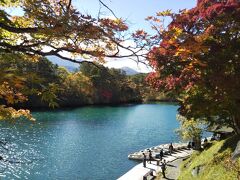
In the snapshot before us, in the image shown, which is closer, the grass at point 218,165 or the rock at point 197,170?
the grass at point 218,165

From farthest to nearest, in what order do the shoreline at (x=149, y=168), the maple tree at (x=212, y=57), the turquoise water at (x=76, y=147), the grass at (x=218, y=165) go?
the turquoise water at (x=76, y=147)
the shoreline at (x=149, y=168)
the grass at (x=218, y=165)
the maple tree at (x=212, y=57)

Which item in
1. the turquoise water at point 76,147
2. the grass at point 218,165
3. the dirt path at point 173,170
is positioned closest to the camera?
the grass at point 218,165

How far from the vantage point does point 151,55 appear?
6.54m

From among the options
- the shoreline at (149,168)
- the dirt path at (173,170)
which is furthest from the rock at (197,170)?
the shoreline at (149,168)

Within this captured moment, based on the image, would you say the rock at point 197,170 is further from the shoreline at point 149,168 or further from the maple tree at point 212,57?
the shoreline at point 149,168

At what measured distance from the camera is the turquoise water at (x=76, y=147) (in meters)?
34.0

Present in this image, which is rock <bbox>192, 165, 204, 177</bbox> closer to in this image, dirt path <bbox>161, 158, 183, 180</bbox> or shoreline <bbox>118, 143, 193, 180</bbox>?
dirt path <bbox>161, 158, 183, 180</bbox>

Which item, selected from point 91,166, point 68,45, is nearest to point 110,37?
point 68,45

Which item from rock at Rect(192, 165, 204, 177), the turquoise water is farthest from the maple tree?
the turquoise water

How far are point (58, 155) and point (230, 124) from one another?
1063 inches

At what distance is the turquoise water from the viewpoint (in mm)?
33969

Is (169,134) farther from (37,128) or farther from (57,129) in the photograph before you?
(37,128)

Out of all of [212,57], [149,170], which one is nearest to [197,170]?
[212,57]

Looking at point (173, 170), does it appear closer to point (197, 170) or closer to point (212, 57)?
point (197, 170)
